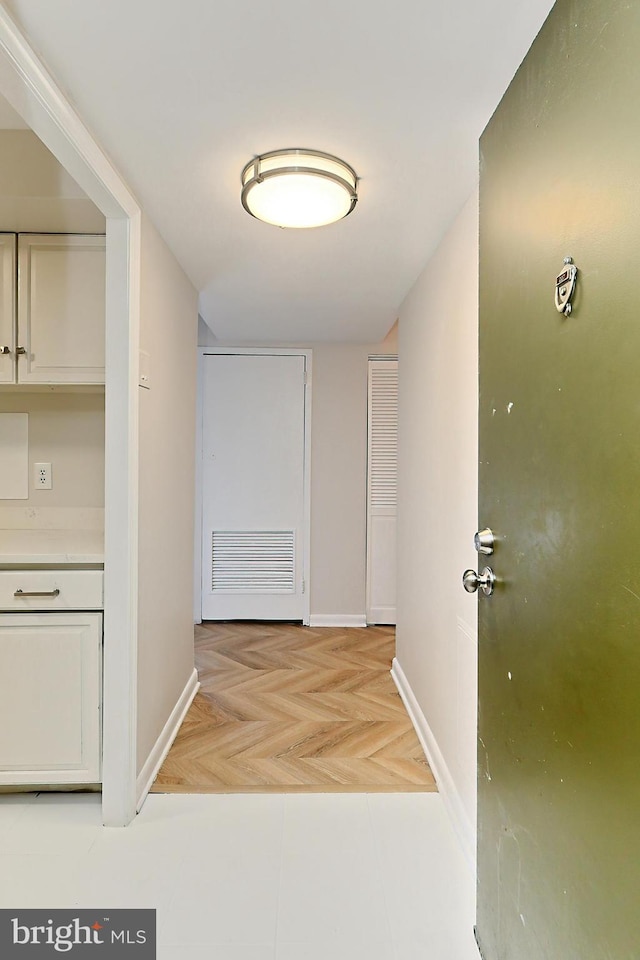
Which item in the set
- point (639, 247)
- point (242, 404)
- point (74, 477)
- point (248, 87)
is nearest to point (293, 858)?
point (74, 477)

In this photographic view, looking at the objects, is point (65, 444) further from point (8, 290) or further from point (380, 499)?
point (380, 499)

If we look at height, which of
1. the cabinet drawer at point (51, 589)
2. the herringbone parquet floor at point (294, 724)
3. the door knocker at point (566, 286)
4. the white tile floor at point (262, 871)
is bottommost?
the white tile floor at point (262, 871)

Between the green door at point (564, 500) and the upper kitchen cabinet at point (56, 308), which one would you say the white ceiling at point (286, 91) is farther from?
the upper kitchen cabinet at point (56, 308)

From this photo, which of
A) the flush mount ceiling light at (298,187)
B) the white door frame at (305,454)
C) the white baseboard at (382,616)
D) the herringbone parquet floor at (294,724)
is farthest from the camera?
the white baseboard at (382,616)

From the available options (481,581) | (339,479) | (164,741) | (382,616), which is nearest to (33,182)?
(481,581)

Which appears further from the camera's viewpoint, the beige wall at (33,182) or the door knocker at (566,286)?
the beige wall at (33,182)

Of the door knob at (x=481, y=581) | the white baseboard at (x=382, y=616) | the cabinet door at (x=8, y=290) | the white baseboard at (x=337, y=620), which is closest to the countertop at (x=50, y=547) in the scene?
the cabinet door at (x=8, y=290)

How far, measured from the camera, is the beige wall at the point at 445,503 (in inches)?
77.4

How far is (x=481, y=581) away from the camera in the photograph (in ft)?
4.66

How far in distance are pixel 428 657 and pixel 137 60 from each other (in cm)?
232

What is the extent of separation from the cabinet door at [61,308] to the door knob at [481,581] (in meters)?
1.57
